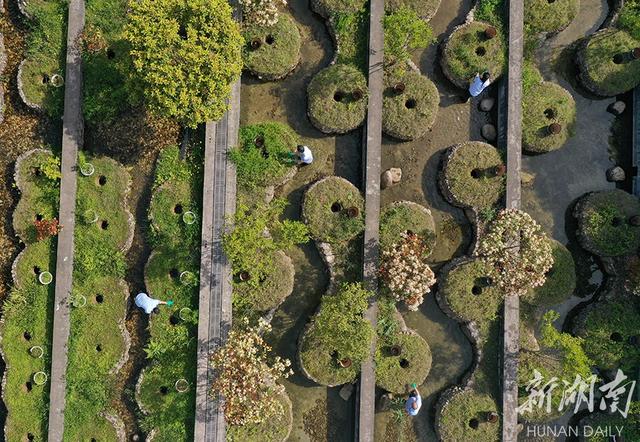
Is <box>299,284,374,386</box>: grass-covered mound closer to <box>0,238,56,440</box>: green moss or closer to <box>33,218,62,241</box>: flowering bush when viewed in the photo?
<box>0,238,56,440</box>: green moss

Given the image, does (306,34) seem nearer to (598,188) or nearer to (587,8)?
(587,8)

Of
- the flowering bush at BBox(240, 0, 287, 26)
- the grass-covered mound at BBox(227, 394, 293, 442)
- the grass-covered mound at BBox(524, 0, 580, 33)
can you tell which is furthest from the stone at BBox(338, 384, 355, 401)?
the grass-covered mound at BBox(524, 0, 580, 33)

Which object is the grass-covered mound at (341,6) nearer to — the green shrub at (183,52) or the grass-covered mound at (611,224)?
the green shrub at (183,52)

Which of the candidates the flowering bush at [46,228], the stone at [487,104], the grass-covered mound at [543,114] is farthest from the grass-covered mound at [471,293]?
the flowering bush at [46,228]

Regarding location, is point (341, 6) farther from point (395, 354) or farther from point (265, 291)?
point (395, 354)

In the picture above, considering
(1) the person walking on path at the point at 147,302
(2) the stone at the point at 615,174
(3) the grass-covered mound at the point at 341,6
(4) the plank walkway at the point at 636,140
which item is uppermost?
(3) the grass-covered mound at the point at 341,6
